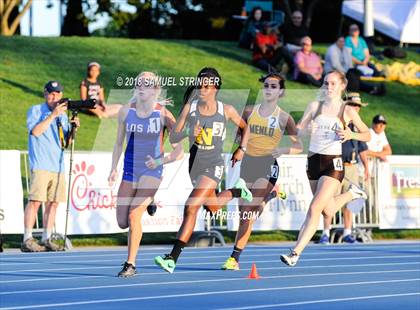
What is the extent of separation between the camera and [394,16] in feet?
107

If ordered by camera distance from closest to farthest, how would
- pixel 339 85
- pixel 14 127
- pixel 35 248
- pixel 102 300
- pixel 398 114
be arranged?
pixel 102 300 → pixel 339 85 → pixel 35 248 → pixel 14 127 → pixel 398 114

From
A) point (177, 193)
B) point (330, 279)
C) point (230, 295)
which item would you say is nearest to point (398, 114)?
point (177, 193)

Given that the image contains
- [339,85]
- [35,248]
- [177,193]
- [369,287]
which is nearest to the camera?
[369,287]

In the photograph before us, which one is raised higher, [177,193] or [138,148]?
[138,148]

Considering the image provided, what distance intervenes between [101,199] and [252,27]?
11893 mm

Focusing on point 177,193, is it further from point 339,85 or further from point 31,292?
point 31,292

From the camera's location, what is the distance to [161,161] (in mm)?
13578

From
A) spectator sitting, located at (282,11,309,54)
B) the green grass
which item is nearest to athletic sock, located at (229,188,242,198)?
the green grass

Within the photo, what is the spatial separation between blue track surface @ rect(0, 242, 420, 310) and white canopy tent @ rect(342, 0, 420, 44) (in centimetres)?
1456

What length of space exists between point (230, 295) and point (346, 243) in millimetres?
8267

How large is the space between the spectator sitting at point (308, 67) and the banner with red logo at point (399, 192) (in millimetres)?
6081

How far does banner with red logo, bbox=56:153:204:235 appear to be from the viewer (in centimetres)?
1858

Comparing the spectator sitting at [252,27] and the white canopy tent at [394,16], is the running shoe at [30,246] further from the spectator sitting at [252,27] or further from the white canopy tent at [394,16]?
the white canopy tent at [394,16]

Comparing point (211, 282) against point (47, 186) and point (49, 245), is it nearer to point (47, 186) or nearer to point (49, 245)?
point (49, 245)
